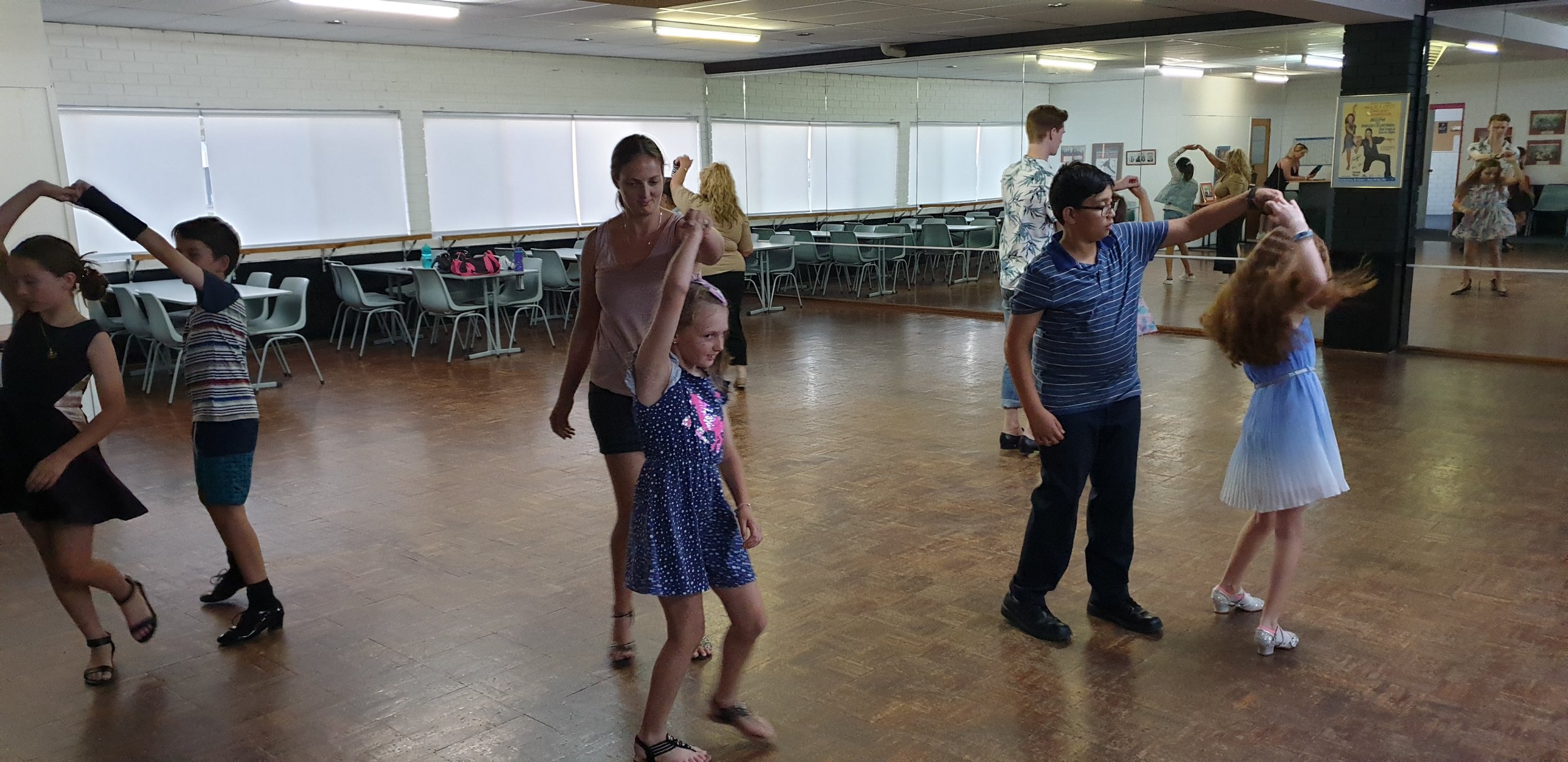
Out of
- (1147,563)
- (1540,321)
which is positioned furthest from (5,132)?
(1540,321)

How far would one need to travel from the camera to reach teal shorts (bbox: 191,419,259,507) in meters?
3.57

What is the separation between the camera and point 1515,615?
12.0ft

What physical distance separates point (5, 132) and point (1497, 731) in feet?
24.1

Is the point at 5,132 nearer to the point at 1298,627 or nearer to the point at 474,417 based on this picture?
the point at 474,417

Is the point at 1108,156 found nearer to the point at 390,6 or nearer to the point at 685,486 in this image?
the point at 390,6

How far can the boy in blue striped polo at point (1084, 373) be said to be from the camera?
322 cm

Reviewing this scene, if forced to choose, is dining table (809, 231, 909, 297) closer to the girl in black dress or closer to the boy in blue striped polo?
the boy in blue striped polo

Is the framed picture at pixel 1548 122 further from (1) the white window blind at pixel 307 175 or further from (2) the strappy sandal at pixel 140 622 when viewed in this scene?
(1) the white window blind at pixel 307 175

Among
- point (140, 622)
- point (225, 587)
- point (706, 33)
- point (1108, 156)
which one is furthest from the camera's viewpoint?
point (706, 33)

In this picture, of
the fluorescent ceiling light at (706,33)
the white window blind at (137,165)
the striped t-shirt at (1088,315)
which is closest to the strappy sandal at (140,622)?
the striped t-shirt at (1088,315)

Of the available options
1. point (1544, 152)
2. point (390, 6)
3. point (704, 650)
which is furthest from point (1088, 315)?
point (390, 6)

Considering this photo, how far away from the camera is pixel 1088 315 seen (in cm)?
325

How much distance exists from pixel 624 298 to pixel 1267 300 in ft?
5.85

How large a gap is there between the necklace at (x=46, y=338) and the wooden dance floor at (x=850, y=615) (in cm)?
99
